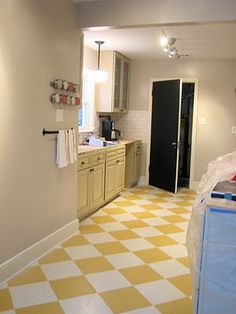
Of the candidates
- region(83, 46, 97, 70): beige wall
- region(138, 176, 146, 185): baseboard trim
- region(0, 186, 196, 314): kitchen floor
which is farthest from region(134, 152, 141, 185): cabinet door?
region(0, 186, 196, 314): kitchen floor

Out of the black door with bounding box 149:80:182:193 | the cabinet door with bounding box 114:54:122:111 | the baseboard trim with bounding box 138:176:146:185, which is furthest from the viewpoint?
the baseboard trim with bounding box 138:176:146:185

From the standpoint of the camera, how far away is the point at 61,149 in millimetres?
3459

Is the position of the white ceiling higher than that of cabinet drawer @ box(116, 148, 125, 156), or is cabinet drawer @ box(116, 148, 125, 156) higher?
the white ceiling

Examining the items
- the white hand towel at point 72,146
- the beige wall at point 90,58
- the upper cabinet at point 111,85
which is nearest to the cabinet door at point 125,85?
the upper cabinet at point 111,85

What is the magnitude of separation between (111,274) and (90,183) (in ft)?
5.63

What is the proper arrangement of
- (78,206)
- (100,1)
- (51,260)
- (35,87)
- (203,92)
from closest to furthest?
(35,87) < (51,260) < (100,1) < (78,206) < (203,92)

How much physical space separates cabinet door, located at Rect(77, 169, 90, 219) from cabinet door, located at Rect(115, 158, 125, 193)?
120 centimetres

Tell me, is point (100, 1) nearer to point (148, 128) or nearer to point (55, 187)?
point (55, 187)

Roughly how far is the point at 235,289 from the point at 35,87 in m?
2.22

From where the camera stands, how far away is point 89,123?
597 cm

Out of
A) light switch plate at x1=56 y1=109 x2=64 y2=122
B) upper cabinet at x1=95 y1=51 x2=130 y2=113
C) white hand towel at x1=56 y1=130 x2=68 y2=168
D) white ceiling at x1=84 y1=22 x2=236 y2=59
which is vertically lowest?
white hand towel at x1=56 y1=130 x2=68 y2=168

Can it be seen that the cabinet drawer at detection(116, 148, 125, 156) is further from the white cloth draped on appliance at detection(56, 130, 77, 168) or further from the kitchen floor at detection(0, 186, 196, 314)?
the white cloth draped on appliance at detection(56, 130, 77, 168)

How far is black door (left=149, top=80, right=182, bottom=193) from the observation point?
20.1ft

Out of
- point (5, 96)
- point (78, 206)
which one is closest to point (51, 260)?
point (78, 206)
